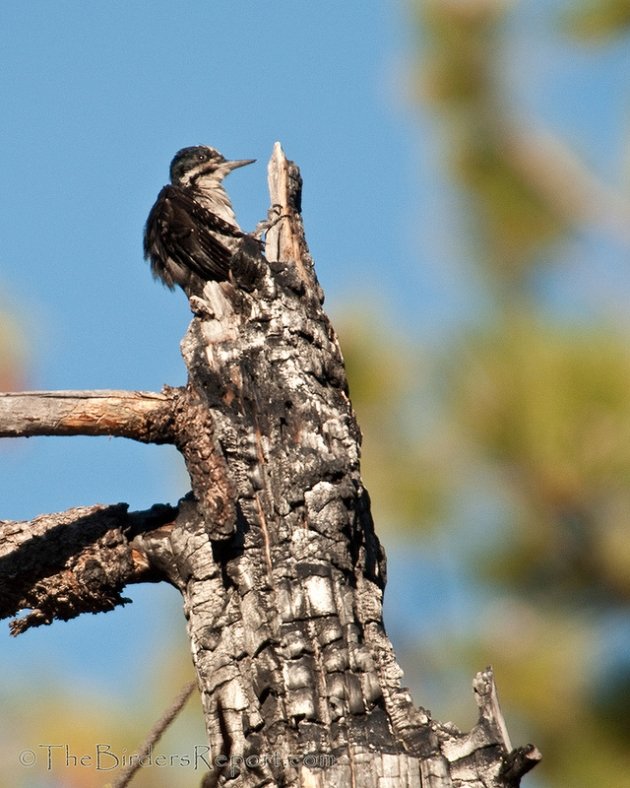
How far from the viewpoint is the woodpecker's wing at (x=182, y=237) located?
5145mm

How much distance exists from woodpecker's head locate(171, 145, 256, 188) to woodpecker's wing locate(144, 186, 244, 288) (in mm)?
1163

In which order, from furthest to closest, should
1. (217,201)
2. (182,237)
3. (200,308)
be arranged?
(217,201) → (182,237) → (200,308)

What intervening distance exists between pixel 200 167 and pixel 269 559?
4765 millimetres

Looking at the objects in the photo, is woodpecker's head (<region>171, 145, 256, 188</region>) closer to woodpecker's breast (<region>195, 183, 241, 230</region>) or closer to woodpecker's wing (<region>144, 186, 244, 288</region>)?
woodpecker's breast (<region>195, 183, 241, 230</region>)

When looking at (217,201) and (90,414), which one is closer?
(90,414)

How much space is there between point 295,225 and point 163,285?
1999mm

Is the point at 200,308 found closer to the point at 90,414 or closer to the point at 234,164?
the point at 90,414

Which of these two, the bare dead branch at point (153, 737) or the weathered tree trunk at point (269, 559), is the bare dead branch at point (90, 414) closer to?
the weathered tree trunk at point (269, 559)

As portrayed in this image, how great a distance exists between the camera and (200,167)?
7570 mm

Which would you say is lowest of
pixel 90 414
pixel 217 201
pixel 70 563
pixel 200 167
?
pixel 70 563

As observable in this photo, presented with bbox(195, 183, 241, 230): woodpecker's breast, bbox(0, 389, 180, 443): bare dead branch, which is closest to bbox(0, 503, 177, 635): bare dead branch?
bbox(0, 389, 180, 443): bare dead branch

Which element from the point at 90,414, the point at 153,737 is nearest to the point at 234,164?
the point at 90,414

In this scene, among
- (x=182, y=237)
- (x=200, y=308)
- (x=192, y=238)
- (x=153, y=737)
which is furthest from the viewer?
(x=182, y=237)

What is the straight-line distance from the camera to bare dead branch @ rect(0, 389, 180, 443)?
334cm
